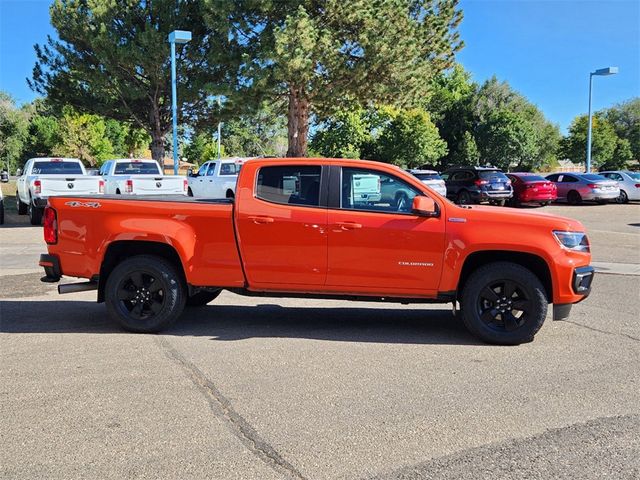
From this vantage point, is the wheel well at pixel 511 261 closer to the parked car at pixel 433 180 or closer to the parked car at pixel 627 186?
the parked car at pixel 433 180

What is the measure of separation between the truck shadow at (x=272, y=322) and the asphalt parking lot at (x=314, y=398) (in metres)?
0.03

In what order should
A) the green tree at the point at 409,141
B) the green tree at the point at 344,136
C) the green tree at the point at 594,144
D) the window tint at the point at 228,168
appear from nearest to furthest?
the window tint at the point at 228,168 → the green tree at the point at 409,141 → the green tree at the point at 344,136 → the green tree at the point at 594,144

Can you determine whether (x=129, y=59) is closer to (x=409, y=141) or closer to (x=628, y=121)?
(x=409, y=141)

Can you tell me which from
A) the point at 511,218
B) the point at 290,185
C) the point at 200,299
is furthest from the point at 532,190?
the point at 290,185

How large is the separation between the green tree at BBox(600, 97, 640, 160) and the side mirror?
75865 mm

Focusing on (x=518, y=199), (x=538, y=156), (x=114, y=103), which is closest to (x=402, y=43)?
(x=518, y=199)

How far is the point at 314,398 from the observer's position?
4.42 meters

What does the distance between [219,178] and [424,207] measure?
1601cm

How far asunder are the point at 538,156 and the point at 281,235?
6224 cm

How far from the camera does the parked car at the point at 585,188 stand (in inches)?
1021

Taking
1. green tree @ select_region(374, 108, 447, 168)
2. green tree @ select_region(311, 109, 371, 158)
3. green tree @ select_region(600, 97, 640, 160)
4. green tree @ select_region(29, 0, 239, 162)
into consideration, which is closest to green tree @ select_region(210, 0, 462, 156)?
green tree @ select_region(29, 0, 239, 162)

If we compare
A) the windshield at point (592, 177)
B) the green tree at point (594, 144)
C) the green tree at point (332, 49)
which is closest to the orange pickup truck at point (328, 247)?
the green tree at point (332, 49)

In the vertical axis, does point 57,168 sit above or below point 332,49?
below

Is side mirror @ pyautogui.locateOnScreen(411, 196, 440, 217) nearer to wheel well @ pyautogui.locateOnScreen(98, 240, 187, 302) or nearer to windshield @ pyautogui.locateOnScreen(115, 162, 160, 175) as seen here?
wheel well @ pyautogui.locateOnScreen(98, 240, 187, 302)
